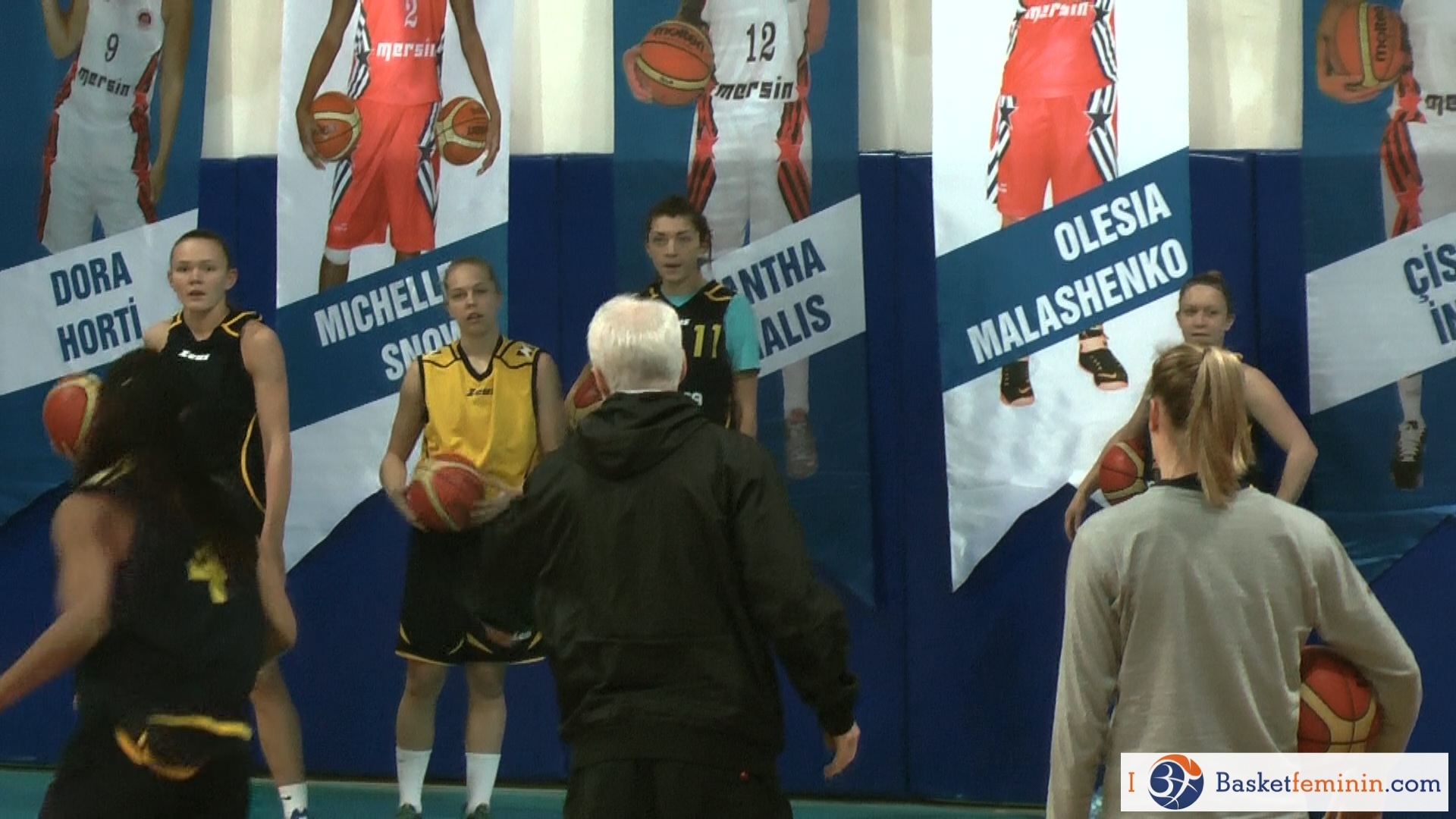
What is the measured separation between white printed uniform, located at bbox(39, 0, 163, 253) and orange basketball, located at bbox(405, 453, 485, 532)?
6.68 feet

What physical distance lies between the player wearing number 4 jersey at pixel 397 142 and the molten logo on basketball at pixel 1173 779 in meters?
3.87

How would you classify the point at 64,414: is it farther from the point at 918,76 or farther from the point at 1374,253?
the point at 1374,253

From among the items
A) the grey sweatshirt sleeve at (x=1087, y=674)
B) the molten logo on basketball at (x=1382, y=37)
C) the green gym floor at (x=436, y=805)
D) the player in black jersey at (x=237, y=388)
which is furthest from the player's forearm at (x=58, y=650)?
the molten logo on basketball at (x=1382, y=37)

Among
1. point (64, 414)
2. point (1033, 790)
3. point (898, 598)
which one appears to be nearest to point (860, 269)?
point (898, 598)

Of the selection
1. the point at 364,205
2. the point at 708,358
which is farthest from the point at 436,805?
the point at 364,205

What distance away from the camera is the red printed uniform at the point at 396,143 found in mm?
5840

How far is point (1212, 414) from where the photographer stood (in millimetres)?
2543

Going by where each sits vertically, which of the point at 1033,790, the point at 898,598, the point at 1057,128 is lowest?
the point at 1033,790

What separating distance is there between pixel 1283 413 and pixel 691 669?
2774 mm

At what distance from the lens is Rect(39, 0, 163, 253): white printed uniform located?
6070 mm

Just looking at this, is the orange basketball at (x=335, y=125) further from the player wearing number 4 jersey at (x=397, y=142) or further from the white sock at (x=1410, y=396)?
the white sock at (x=1410, y=396)

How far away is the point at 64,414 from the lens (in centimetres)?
424

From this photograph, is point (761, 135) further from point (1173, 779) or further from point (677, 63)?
point (1173, 779)

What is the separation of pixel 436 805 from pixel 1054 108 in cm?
304
